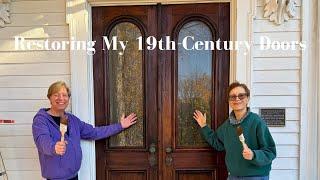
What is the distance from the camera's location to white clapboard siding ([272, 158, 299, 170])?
10.8 feet

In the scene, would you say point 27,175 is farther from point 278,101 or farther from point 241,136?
point 278,101

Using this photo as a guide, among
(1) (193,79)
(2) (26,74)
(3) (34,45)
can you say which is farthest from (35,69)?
(1) (193,79)

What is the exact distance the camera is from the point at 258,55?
128 inches

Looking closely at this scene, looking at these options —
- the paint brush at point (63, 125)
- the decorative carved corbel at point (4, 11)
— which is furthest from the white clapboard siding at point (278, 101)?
the decorative carved corbel at point (4, 11)

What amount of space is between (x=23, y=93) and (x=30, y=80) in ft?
0.42

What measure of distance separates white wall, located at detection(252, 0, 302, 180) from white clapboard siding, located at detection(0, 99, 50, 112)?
5.92 ft

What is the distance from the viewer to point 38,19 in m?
3.39

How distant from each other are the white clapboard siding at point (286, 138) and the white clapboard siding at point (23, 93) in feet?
6.50

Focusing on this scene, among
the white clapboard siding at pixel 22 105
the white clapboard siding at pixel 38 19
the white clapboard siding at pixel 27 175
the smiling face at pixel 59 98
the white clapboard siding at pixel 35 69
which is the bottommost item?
the white clapboard siding at pixel 27 175

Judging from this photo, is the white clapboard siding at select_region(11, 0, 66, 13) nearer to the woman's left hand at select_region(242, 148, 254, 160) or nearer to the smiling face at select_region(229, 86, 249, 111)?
the smiling face at select_region(229, 86, 249, 111)

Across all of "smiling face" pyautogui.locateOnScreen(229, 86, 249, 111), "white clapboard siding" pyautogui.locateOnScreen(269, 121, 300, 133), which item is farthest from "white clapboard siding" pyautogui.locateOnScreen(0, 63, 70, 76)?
"white clapboard siding" pyautogui.locateOnScreen(269, 121, 300, 133)

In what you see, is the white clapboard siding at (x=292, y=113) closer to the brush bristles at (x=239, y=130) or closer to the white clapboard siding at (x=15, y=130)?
the brush bristles at (x=239, y=130)

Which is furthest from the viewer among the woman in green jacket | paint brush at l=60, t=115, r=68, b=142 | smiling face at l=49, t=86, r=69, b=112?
smiling face at l=49, t=86, r=69, b=112

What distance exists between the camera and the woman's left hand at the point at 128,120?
11.1 ft
